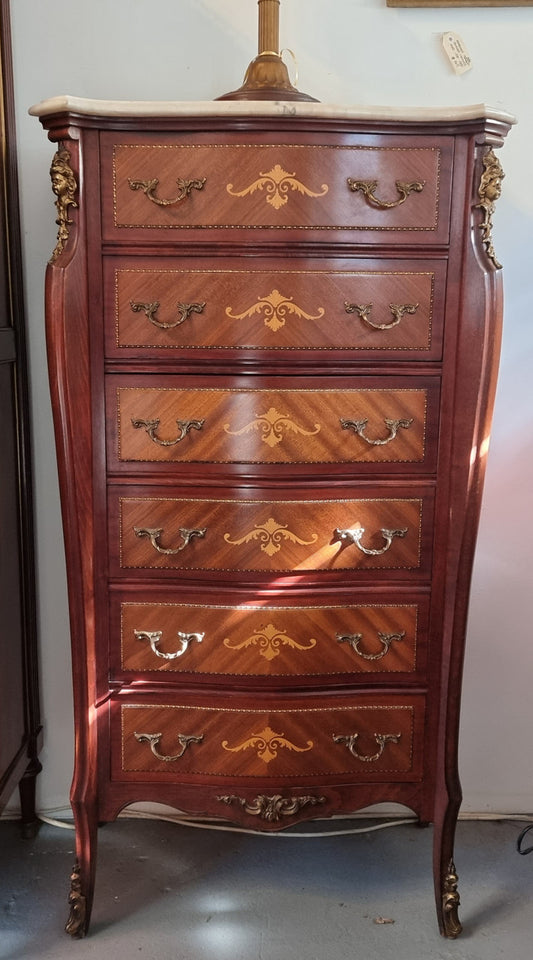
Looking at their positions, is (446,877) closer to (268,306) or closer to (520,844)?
(520,844)

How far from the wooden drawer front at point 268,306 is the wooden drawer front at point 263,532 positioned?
0.30 m

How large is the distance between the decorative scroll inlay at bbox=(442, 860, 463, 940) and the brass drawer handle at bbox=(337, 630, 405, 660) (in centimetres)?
49

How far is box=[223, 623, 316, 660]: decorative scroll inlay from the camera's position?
1622 mm

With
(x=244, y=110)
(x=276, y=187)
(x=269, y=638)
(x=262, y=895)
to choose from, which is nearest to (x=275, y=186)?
(x=276, y=187)

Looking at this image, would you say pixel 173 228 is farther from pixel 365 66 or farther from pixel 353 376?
pixel 365 66

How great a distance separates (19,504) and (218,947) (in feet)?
3.51

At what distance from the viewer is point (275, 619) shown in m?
1.62

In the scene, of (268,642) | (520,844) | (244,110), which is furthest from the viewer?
(520,844)

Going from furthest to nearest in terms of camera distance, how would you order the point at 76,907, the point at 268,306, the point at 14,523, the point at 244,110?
the point at 14,523, the point at 76,907, the point at 268,306, the point at 244,110

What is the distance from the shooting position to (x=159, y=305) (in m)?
1.53

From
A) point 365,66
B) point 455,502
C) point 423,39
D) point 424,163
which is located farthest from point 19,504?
point 423,39

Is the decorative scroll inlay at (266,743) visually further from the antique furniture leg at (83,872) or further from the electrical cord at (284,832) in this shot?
the electrical cord at (284,832)

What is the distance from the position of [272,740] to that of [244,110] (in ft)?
3.80

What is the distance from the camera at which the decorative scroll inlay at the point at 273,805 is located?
166 centimetres
